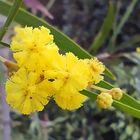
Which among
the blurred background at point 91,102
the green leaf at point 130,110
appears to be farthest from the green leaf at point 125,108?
the blurred background at point 91,102

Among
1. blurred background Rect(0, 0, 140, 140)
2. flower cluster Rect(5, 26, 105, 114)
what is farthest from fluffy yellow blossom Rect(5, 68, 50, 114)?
blurred background Rect(0, 0, 140, 140)

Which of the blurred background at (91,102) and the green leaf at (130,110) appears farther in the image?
the blurred background at (91,102)

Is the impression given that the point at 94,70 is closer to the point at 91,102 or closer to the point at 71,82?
the point at 71,82

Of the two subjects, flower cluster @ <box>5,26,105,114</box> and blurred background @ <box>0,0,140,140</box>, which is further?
blurred background @ <box>0,0,140,140</box>

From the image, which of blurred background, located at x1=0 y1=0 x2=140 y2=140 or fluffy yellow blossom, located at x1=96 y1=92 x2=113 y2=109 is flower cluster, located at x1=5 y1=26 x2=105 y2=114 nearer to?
fluffy yellow blossom, located at x1=96 y1=92 x2=113 y2=109

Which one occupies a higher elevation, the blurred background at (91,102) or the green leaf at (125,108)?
the blurred background at (91,102)

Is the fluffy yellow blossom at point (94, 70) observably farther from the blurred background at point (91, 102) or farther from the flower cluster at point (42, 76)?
the blurred background at point (91, 102)

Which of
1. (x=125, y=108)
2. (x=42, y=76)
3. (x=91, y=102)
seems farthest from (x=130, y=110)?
(x=91, y=102)
